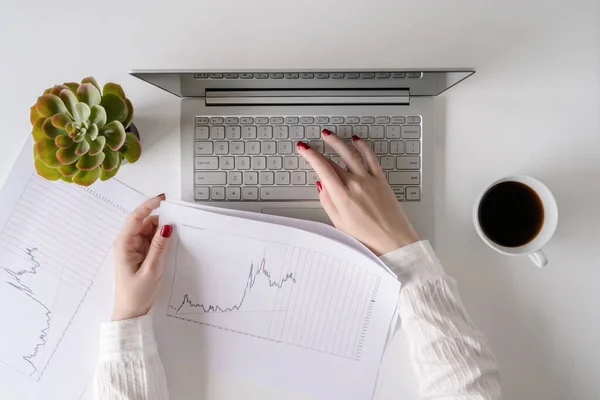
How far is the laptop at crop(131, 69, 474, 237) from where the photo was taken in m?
0.66

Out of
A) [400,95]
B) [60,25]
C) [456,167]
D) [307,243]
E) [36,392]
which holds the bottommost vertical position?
[36,392]

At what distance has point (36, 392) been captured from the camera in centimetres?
68

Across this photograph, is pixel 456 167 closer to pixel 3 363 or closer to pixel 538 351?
pixel 538 351

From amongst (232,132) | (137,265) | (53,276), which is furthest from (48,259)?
(232,132)

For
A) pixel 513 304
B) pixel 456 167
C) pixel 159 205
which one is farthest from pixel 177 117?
pixel 513 304

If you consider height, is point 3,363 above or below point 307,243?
below

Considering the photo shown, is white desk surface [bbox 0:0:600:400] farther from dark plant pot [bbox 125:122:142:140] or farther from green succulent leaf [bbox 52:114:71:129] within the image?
green succulent leaf [bbox 52:114:71:129]

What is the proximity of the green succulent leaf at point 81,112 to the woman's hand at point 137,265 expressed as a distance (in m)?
0.16

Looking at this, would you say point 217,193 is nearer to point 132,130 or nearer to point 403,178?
point 132,130

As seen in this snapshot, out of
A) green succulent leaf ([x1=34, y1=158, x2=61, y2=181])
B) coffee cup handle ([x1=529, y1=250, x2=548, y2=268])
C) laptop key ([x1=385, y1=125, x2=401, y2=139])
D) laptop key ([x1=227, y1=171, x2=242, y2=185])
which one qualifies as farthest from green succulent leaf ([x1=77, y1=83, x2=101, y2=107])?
coffee cup handle ([x1=529, y1=250, x2=548, y2=268])

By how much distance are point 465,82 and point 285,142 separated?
31 centimetres

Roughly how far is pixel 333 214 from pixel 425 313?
0.20 meters

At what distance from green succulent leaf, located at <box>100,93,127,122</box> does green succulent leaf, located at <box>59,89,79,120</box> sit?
0.03 meters

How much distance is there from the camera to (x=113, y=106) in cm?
59
